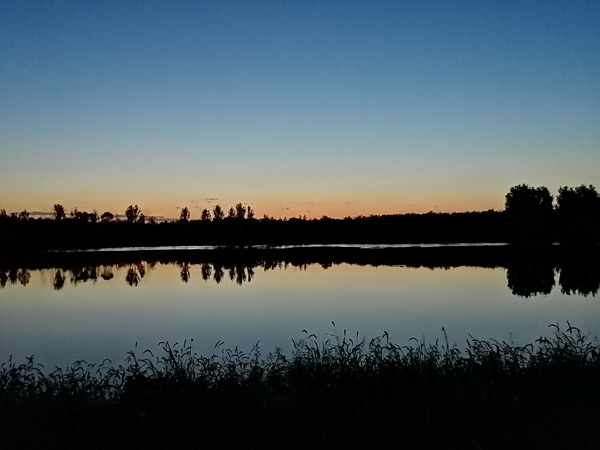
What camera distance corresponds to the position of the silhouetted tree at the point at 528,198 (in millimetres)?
95812

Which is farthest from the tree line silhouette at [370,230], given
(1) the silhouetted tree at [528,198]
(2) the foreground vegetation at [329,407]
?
(2) the foreground vegetation at [329,407]

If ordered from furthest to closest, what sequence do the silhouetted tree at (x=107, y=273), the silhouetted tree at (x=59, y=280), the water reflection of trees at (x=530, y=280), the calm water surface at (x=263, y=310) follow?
the silhouetted tree at (x=107, y=273)
the silhouetted tree at (x=59, y=280)
the water reflection of trees at (x=530, y=280)
the calm water surface at (x=263, y=310)

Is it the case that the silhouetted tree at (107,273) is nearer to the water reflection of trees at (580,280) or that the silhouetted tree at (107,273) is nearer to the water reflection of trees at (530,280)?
the water reflection of trees at (530,280)

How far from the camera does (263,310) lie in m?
20.6

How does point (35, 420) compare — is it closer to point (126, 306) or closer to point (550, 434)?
point (550, 434)

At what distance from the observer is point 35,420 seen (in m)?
6.00

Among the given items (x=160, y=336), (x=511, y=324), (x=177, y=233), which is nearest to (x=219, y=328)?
(x=160, y=336)

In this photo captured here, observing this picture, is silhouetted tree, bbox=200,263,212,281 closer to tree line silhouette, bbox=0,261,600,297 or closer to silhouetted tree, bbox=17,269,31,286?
tree line silhouette, bbox=0,261,600,297

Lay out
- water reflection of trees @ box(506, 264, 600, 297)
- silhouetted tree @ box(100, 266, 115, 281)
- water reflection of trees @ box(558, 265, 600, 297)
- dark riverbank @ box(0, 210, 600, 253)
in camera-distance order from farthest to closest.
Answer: dark riverbank @ box(0, 210, 600, 253) < silhouetted tree @ box(100, 266, 115, 281) < water reflection of trees @ box(506, 264, 600, 297) < water reflection of trees @ box(558, 265, 600, 297)

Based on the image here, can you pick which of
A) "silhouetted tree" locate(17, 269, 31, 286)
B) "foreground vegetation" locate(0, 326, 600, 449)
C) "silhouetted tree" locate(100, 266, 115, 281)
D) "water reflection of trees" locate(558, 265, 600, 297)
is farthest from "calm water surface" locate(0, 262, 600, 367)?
"foreground vegetation" locate(0, 326, 600, 449)

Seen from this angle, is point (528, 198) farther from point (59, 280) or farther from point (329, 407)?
point (329, 407)

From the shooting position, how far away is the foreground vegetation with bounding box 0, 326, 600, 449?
545 centimetres

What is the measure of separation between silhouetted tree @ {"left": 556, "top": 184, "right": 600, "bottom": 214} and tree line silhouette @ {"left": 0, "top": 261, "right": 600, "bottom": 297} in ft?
194

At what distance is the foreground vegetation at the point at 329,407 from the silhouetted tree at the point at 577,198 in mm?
85660
